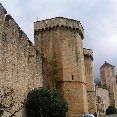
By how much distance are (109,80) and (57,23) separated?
24.5 metres

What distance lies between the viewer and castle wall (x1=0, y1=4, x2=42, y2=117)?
16156 millimetres

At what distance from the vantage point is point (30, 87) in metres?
20.0

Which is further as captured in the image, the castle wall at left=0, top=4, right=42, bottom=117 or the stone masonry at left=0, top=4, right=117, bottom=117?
the stone masonry at left=0, top=4, right=117, bottom=117

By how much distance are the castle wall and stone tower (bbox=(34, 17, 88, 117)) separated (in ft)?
6.96

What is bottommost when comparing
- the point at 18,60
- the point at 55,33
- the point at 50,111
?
the point at 50,111

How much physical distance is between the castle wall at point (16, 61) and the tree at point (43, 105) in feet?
1.76

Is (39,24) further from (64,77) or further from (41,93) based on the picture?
(41,93)

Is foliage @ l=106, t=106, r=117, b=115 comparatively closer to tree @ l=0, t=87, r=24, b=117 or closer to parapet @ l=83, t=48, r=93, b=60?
parapet @ l=83, t=48, r=93, b=60

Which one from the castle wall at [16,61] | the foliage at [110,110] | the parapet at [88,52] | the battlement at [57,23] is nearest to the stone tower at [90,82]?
the parapet at [88,52]

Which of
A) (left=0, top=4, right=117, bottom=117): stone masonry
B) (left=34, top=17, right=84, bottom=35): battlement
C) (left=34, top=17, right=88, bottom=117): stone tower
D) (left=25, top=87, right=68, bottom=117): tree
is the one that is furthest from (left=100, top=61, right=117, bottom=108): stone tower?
(left=25, top=87, right=68, bottom=117): tree

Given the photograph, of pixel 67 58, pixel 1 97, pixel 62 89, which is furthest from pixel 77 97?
pixel 1 97

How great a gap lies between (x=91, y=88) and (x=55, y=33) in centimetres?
695

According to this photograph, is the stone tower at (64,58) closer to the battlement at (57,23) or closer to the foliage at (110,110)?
the battlement at (57,23)

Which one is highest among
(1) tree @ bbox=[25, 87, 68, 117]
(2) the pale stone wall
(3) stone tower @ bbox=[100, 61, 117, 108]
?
(3) stone tower @ bbox=[100, 61, 117, 108]
